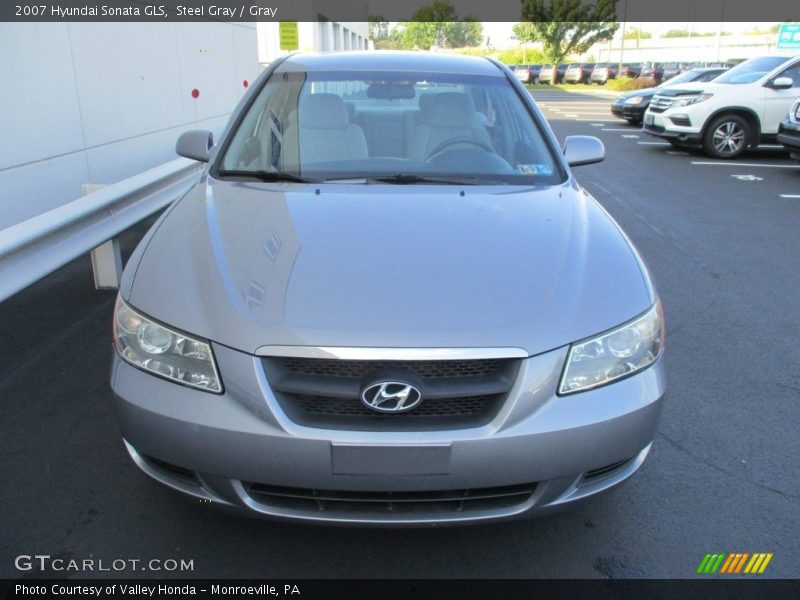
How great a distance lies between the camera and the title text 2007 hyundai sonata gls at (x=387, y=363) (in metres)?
1.96

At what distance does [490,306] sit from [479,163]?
1.37 m

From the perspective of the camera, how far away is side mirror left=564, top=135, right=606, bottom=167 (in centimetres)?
364

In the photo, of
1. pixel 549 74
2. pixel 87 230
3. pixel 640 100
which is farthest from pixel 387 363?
pixel 549 74

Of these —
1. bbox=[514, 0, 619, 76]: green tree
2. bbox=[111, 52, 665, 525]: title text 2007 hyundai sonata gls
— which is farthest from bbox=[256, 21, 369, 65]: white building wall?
bbox=[514, 0, 619, 76]: green tree

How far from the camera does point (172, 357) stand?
2.12 m

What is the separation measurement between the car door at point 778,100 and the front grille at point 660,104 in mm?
1736

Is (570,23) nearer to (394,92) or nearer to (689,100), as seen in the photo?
(689,100)

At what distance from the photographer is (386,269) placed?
2.28 m

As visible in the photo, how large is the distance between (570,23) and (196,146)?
166ft

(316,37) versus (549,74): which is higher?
(316,37)

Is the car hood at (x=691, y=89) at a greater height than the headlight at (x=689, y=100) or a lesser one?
greater

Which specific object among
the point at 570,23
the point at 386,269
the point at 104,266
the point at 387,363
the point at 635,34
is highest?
the point at 635,34

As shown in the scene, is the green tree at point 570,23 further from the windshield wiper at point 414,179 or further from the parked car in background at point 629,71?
the windshield wiper at point 414,179

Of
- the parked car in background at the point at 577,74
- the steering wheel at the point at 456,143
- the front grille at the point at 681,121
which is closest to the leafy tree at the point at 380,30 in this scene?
the parked car in background at the point at 577,74
